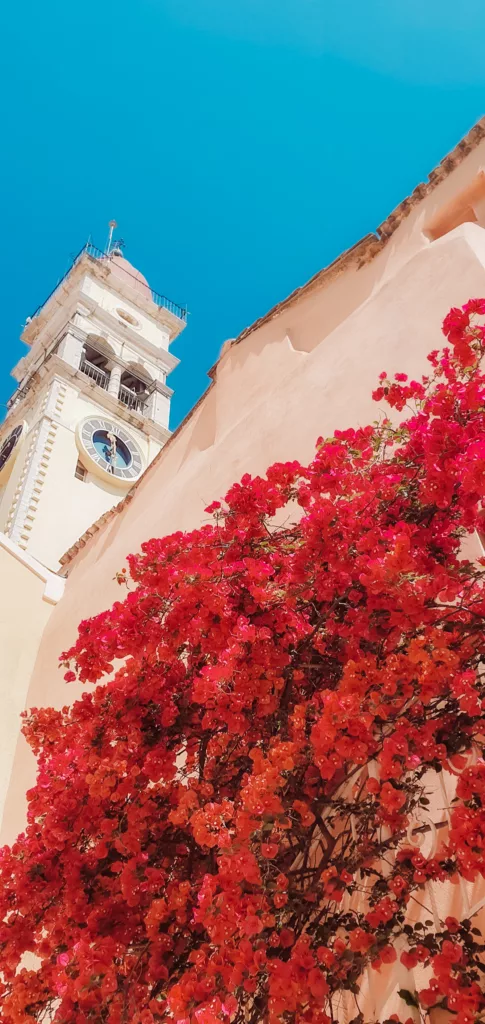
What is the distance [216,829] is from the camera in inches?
100

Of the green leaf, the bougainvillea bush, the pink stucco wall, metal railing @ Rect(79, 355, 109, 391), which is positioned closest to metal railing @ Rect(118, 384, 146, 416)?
metal railing @ Rect(79, 355, 109, 391)

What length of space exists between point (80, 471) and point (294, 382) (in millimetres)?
14286

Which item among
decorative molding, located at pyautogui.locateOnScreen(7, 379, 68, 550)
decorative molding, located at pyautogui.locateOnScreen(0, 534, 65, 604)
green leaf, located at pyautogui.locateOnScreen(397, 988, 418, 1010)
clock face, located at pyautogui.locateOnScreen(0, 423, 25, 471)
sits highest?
clock face, located at pyautogui.locateOnScreen(0, 423, 25, 471)

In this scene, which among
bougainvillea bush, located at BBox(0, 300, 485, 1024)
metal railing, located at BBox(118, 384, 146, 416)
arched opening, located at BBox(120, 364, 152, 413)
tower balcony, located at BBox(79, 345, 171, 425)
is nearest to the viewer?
bougainvillea bush, located at BBox(0, 300, 485, 1024)

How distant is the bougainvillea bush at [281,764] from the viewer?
2.37m

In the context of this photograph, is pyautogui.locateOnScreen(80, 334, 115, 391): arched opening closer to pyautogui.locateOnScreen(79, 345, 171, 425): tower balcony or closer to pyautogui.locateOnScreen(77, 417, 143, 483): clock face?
pyautogui.locateOnScreen(79, 345, 171, 425): tower balcony

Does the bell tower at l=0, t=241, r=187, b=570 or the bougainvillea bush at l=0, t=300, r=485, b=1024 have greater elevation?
the bell tower at l=0, t=241, r=187, b=570

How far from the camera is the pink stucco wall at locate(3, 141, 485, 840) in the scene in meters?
4.91

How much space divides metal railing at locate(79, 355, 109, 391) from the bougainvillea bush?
20.1 meters

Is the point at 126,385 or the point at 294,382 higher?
the point at 126,385

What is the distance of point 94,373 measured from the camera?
2292 centimetres

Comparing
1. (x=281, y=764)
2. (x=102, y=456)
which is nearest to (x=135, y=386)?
(x=102, y=456)

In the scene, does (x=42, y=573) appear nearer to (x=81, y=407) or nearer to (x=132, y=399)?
(x=81, y=407)

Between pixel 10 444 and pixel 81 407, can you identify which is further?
pixel 10 444
